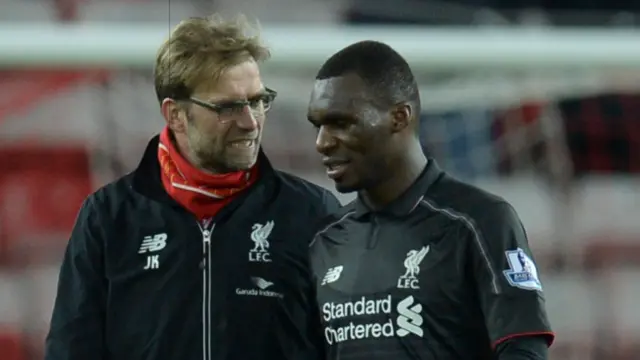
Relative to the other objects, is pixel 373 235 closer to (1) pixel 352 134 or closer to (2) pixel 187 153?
(1) pixel 352 134

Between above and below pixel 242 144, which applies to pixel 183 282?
below

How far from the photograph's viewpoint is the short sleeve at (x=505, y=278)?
1798 mm

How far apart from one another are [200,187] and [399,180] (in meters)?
0.34

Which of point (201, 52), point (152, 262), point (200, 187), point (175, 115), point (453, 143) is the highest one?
point (201, 52)

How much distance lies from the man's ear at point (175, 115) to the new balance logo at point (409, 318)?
1.65 ft

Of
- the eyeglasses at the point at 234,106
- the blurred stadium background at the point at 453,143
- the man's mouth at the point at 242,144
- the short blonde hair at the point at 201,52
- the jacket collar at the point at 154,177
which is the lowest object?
the blurred stadium background at the point at 453,143

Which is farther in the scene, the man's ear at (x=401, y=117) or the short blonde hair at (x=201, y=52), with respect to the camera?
the short blonde hair at (x=201, y=52)

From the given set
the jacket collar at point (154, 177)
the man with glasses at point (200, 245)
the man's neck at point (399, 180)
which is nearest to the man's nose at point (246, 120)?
the man with glasses at point (200, 245)

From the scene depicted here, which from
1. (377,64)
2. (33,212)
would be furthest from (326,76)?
(33,212)

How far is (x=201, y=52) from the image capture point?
209cm

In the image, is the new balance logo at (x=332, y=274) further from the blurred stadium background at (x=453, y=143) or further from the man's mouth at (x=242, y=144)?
the blurred stadium background at (x=453, y=143)

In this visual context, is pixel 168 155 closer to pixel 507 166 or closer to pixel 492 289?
pixel 492 289

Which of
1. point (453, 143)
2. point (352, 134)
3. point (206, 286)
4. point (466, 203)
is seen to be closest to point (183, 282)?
point (206, 286)

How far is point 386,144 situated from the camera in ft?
6.37
